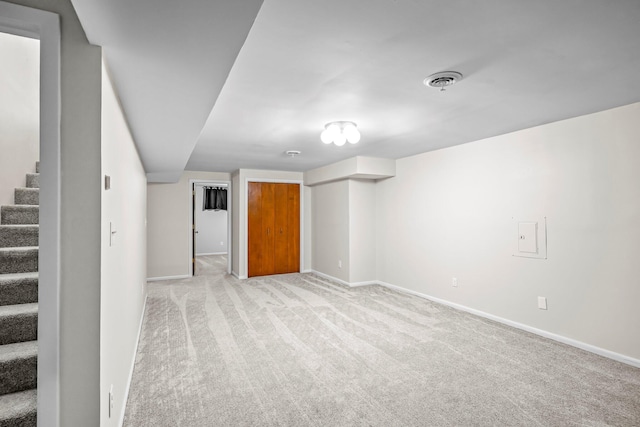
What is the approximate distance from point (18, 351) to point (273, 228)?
513 centimetres

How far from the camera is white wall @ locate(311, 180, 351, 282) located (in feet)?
18.9

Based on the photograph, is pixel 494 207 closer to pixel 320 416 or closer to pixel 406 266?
pixel 406 266

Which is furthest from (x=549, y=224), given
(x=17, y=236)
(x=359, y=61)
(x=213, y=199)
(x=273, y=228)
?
(x=213, y=199)

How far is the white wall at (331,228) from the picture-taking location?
18.9ft

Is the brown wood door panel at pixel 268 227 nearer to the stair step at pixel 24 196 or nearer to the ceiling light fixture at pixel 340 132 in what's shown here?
the ceiling light fixture at pixel 340 132

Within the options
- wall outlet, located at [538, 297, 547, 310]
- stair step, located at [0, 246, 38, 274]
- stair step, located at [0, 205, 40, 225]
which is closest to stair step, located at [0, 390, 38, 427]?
stair step, located at [0, 246, 38, 274]

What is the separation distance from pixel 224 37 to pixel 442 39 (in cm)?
117

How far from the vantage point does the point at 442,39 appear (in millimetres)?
1700

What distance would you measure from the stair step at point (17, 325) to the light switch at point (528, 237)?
13.8 ft

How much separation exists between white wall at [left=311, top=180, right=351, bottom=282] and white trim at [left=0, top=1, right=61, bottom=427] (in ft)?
15.3

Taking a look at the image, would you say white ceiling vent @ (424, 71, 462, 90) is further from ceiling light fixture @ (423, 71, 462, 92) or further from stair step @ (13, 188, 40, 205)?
stair step @ (13, 188, 40, 205)

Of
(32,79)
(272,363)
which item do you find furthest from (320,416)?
(32,79)

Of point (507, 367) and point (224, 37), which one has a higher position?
point (224, 37)

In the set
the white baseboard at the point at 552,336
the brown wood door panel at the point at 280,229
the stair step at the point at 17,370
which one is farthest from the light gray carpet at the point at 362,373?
the brown wood door panel at the point at 280,229
